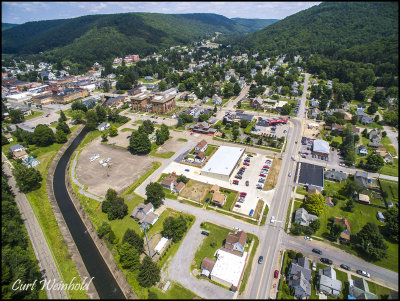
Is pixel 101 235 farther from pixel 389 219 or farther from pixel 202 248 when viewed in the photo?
pixel 389 219

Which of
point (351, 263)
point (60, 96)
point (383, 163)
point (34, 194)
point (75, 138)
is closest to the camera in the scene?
point (351, 263)

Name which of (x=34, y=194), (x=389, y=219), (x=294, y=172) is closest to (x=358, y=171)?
(x=294, y=172)

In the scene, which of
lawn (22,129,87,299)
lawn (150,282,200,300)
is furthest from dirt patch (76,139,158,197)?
lawn (150,282,200,300)

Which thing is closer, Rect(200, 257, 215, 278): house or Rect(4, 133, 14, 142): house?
Rect(200, 257, 215, 278): house

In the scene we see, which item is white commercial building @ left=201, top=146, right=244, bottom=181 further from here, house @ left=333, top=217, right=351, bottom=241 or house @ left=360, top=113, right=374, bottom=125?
house @ left=360, top=113, right=374, bottom=125

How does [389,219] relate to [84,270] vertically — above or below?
above

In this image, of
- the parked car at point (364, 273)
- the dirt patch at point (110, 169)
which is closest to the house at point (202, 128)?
the dirt patch at point (110, 169)
